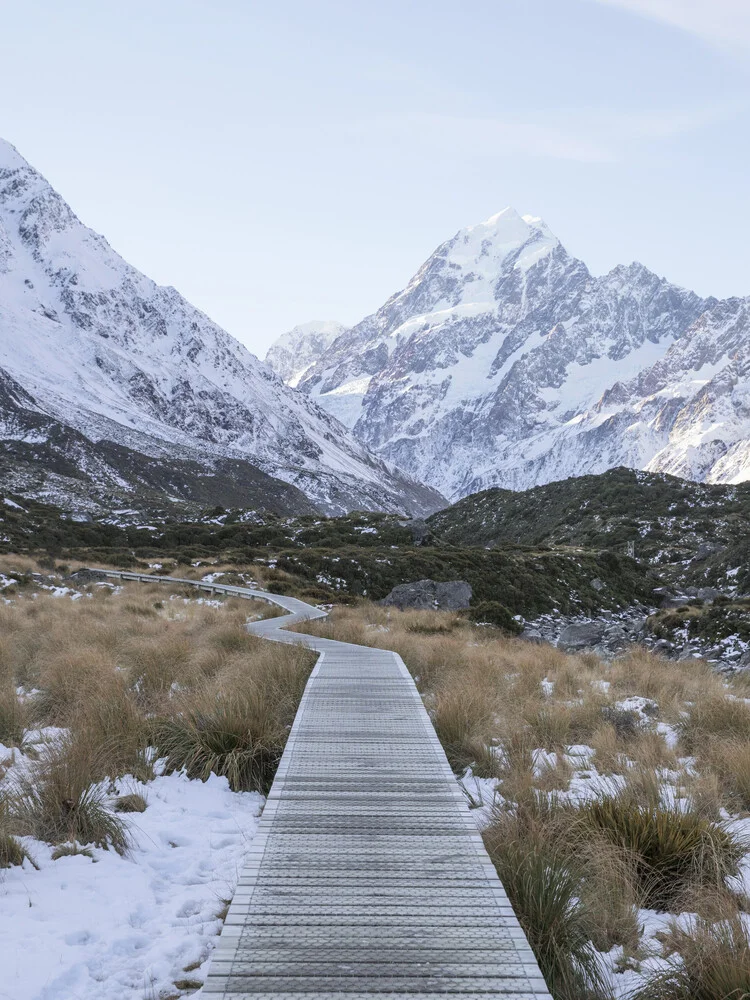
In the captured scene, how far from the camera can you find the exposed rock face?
27766 millimetres

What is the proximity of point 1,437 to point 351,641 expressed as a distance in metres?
127

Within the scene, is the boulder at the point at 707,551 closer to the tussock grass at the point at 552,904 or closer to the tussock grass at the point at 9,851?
the tussock grass at the point at 552,904

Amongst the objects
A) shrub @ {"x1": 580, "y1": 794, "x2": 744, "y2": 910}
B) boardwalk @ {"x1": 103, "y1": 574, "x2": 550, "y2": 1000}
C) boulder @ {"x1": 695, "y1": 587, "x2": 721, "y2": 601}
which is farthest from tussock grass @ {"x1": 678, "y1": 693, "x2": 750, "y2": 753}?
boulder @ {"x1": 695, "y1": 587, "x2": 721, "y2": 601}

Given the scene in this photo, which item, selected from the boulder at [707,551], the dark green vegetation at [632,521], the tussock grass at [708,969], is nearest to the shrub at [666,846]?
the tussock grass at [708,969]

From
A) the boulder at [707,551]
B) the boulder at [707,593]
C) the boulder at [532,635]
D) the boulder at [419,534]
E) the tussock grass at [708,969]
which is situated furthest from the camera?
the boulder at [419,534]

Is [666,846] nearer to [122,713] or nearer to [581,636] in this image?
[122,713]

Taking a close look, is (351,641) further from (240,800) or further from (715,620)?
(715,620)

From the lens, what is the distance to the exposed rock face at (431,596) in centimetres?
2777

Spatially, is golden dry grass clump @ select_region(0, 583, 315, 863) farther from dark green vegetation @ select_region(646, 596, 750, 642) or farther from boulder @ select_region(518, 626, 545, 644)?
dark green vegetation @ select_region(646, 596, 750, 642)

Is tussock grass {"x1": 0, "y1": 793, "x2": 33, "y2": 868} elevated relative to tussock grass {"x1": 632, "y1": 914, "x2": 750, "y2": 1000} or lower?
lower

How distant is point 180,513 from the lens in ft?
260

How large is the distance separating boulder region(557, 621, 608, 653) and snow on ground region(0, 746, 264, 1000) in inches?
723

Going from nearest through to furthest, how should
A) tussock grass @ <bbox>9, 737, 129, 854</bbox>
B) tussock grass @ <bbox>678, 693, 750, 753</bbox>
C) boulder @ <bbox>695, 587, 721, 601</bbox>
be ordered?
tussock grass @ <bbox>9, 737, 129, 854</bbox> → tussock grass @ <bbox>678, 693, 750, 753</bbox> → boulder @ <bbox>695, 587, 721, 601</bbox>

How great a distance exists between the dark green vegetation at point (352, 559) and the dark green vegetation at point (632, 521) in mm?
4379
